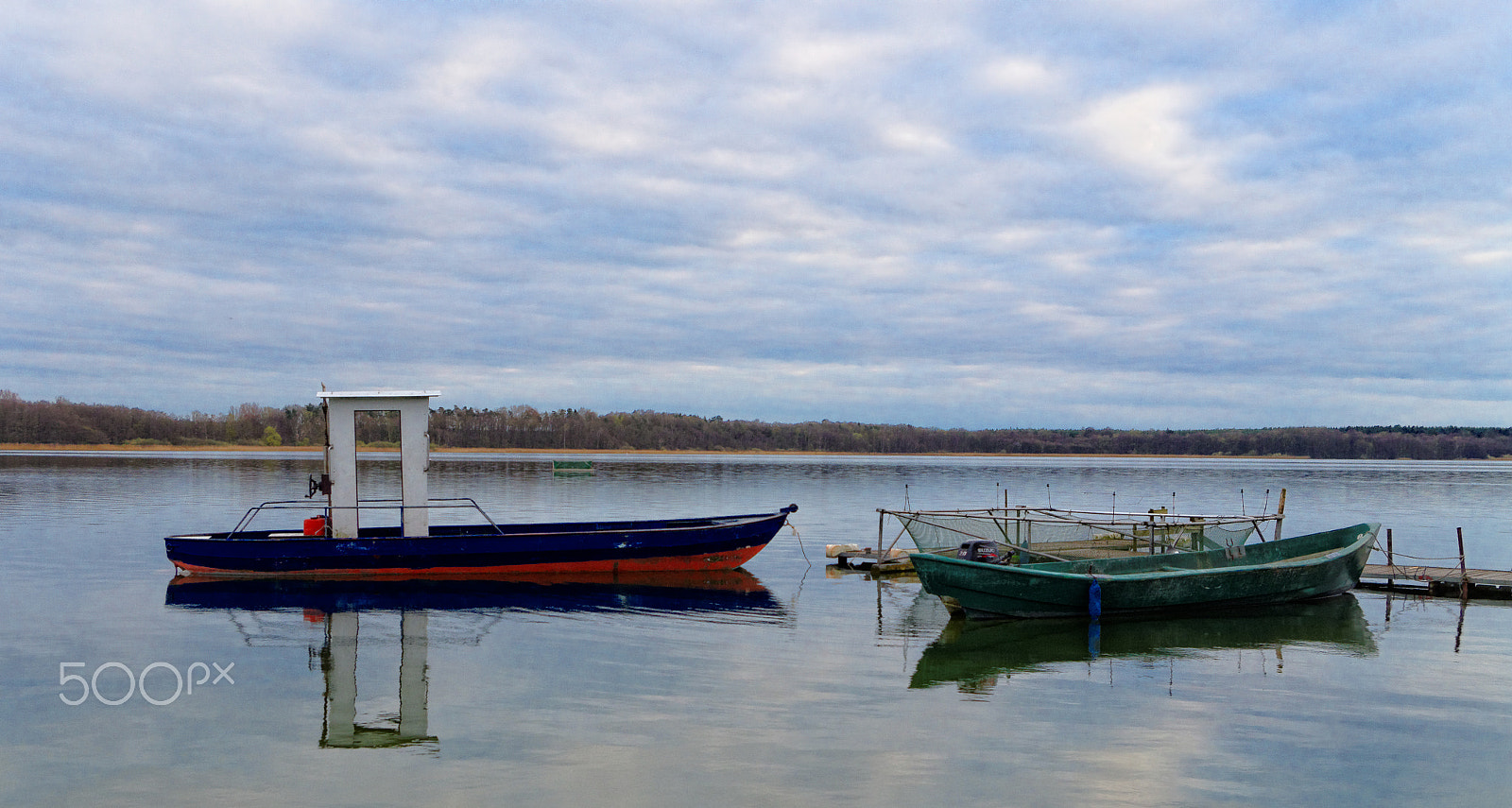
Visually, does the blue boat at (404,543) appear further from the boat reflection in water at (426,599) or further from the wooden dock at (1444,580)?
the wooden dock at (1444,580)

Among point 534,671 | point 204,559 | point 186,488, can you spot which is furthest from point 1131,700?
point 186,488

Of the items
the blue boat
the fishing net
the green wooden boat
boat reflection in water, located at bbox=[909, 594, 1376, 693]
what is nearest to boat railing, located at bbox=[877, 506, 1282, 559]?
the fishing net

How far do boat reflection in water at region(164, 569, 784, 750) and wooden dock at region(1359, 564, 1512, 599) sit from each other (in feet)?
49.0

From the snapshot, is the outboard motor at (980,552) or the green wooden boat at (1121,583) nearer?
the green wooden boat at (1121,583)

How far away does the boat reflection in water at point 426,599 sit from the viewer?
15680mm

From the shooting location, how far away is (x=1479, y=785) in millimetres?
9773

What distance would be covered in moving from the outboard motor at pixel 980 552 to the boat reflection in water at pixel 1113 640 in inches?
50.9

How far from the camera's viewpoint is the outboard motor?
1902 centimetres

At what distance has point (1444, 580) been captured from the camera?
22.2 m

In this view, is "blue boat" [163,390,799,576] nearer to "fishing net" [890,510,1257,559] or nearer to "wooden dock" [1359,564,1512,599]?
"fishing net" [890,510,1257,559]

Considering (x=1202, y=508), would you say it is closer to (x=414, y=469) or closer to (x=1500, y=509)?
(x=1500, y=509)

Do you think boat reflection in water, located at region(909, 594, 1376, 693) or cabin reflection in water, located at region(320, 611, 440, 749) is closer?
cabin reflection in water, located at region(320, 611, 440, 749)

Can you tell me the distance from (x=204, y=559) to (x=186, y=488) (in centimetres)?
3892

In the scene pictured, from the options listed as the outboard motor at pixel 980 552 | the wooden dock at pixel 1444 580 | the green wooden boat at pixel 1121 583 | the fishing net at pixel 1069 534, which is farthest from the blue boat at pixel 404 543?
the wooden dock at pixel 1444 580
